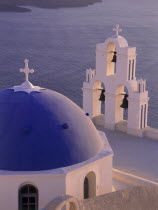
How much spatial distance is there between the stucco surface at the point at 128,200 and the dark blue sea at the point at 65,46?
784 inches

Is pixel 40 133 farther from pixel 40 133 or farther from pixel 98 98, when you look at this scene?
pixel 98 98

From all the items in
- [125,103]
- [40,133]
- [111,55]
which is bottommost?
[125,103]

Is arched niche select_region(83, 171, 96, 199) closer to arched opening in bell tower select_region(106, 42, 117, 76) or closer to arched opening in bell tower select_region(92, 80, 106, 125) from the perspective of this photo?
arched opening in bell tower select_region(92, 80, 106, 125)

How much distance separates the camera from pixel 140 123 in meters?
17.0

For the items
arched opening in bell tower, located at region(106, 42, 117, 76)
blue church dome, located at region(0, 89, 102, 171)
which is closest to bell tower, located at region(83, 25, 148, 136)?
arched opening in bell tower, located at region(106, 42, 117, 76)

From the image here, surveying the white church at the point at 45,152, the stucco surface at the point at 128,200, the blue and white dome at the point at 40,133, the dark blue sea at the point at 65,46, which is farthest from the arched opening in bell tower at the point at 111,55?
the dark blue sea at the point at 65,46

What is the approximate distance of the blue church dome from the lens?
34.9 feet

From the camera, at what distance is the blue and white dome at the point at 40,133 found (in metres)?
10.6

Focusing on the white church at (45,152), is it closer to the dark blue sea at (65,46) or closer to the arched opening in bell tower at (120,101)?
the arched opening in bell tower at (120,101)

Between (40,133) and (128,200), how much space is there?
2450 millimetres

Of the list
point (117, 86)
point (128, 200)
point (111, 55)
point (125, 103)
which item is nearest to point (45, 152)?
point (128, 200)

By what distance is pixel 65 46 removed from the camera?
56.6 meters

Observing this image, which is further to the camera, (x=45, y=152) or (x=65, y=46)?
(x=65, y=46)

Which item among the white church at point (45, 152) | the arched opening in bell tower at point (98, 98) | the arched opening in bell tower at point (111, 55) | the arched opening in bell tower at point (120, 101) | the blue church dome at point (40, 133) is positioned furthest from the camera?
the arched opening in bell tower at point (98, 98)
